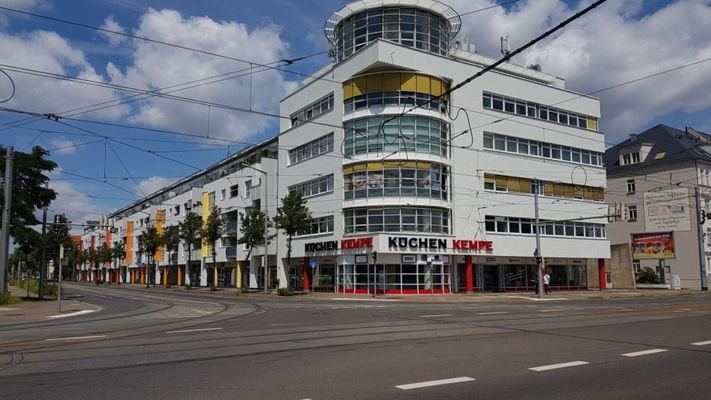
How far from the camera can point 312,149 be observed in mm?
50844

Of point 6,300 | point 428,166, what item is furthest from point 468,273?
point 6,300

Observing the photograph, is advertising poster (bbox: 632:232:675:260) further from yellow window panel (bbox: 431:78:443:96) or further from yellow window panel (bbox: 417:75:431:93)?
yellow window panel (bbox: 417:75:431:93)

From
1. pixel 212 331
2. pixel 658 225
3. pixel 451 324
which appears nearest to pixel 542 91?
pixel 658 225

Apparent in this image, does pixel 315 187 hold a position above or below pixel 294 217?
above

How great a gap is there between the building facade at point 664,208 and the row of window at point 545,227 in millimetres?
5297

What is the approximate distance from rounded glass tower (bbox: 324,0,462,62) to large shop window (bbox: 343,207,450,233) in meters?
12.3

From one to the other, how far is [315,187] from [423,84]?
1244 centimetres

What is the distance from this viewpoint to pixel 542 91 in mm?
52688

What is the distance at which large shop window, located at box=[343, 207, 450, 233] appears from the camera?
43.5 meters

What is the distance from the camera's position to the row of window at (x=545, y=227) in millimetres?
48247

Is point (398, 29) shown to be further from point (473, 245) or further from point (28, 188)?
point (28, 188)

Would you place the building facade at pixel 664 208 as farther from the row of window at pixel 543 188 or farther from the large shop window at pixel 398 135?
the large shop window at pixel 398 135

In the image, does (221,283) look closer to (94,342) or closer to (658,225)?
(658,225)

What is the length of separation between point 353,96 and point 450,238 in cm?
1274
